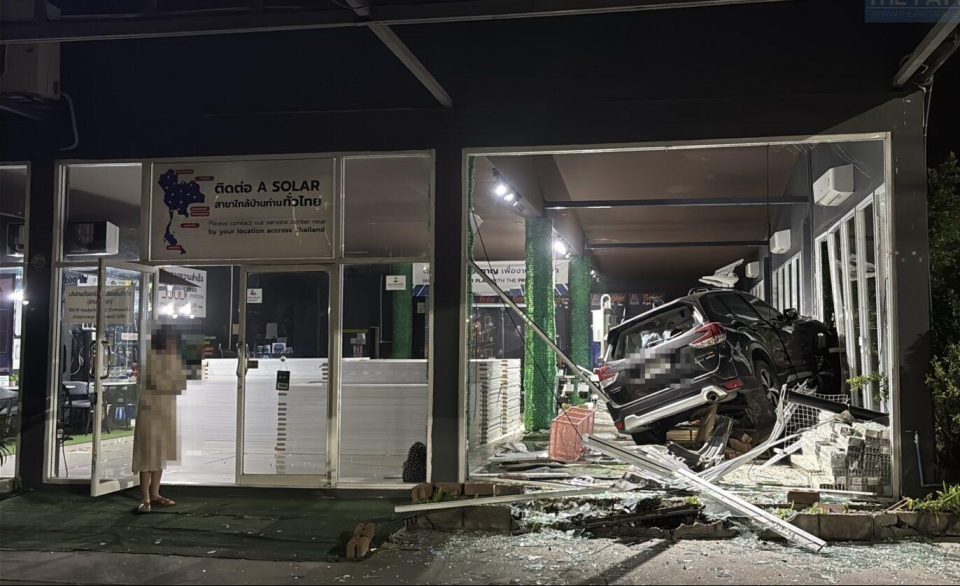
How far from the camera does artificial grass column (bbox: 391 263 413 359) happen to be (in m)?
7.40

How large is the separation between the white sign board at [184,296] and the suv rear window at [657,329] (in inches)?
176

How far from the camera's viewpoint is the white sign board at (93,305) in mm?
7367

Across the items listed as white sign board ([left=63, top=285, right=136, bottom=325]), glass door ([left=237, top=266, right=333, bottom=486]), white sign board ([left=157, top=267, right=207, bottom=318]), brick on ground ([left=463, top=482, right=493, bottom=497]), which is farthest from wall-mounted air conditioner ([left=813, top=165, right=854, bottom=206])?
white sign board ([left=63, top=285, right=136, bottom=325])

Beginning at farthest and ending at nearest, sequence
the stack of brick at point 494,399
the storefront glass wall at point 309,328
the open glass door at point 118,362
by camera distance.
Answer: the stack of brick at point 494,399, the storefront glass wall at point 309,328, the open glass door at point 118,362

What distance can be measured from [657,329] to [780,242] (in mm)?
4602

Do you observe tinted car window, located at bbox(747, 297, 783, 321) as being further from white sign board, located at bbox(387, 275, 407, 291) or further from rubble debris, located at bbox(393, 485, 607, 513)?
white sign board, located at bbox(387, 275, 407, 291)

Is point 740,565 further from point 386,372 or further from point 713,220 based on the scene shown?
point 713,220

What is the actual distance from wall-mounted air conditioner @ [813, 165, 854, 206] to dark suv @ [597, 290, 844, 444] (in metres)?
1.45

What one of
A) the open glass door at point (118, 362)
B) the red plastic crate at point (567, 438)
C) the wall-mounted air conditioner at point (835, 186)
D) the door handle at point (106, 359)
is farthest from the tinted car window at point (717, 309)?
the door handle at point (106, 359)

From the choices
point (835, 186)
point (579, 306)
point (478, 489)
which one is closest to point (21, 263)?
point (478, 489)

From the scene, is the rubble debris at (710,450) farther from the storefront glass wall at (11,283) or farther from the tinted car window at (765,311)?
the storefront glass wall at (11,283)

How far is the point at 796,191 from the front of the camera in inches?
420

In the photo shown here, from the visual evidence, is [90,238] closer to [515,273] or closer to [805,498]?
[805,498]

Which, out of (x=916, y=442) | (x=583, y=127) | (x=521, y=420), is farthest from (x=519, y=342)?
(x=916, y=442)
